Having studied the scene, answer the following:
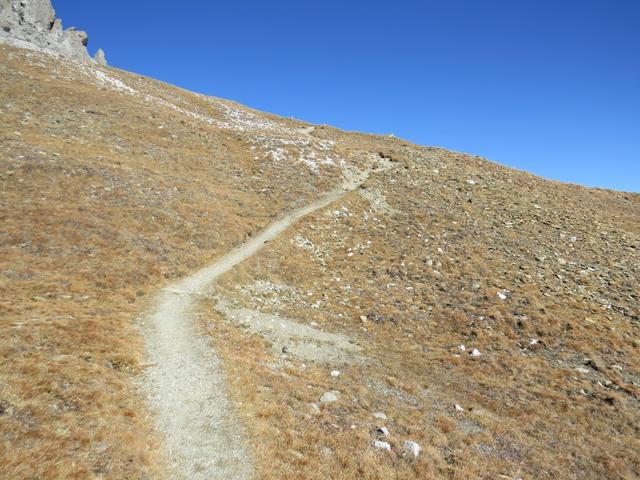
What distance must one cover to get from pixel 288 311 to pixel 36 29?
222 ft

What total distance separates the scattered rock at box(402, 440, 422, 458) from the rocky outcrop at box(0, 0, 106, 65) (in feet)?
239

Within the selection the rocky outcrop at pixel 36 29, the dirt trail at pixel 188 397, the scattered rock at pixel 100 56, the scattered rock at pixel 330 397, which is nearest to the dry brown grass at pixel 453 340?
the scattered rock at pixel 330 397

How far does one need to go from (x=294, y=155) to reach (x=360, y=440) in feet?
137

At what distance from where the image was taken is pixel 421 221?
38.0m

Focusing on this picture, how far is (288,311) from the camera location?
23.2 metres

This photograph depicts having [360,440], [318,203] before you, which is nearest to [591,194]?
[318,203]

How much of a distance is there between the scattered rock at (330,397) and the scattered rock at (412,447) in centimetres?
303

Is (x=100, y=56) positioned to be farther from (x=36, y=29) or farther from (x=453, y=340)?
(x=453, y=340)

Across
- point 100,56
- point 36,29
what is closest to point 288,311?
point 36,29

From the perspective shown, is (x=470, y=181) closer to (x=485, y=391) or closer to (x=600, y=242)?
(x=600, y=242)

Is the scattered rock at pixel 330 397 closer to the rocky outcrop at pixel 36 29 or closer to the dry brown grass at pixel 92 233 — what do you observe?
the dry brown grass at pixel 92 233

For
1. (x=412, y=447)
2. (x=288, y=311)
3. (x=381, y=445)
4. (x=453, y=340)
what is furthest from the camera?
(x=288, y=311)

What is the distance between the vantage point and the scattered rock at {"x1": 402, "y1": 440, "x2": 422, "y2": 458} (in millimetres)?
12318

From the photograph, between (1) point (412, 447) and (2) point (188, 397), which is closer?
(1) point (412, 447)
